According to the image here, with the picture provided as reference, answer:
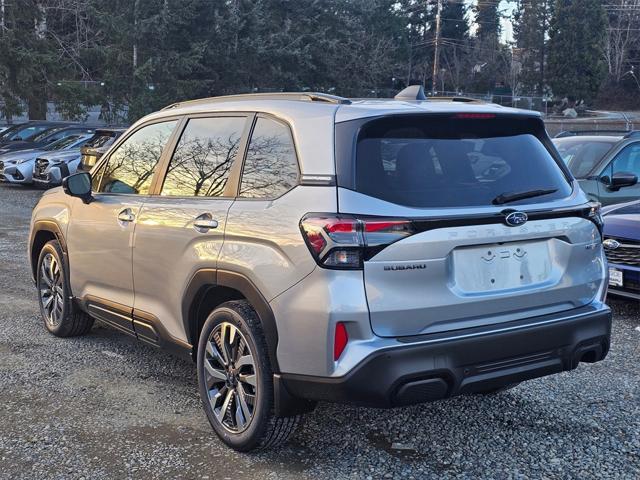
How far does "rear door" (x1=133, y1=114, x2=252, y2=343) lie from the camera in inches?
156

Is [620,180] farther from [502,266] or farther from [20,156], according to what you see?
[20,156]

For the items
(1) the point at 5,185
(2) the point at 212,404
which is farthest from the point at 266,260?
(1) the point at 5,185

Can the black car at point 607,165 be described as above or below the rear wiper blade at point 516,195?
below

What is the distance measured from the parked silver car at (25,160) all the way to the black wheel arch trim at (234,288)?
14417mm

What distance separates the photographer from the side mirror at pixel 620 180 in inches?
335

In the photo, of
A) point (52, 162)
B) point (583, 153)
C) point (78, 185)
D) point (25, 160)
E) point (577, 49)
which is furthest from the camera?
point (577, 49)

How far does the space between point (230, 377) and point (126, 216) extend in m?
1.43

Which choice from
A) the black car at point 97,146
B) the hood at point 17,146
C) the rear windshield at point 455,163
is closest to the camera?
the rear windshield at point 455,163

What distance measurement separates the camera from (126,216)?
15.4 ft

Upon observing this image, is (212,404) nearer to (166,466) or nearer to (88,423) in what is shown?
(166,466)

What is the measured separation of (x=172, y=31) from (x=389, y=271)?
31762mm

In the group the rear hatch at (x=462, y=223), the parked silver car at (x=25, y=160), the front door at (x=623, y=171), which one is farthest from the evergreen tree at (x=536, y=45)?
the rear hatch at (x=462, y=223)

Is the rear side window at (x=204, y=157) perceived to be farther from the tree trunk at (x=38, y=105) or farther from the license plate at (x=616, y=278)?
the tree trunk at (x=38, y=105)

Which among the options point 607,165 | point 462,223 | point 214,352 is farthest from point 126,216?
point 607,165
